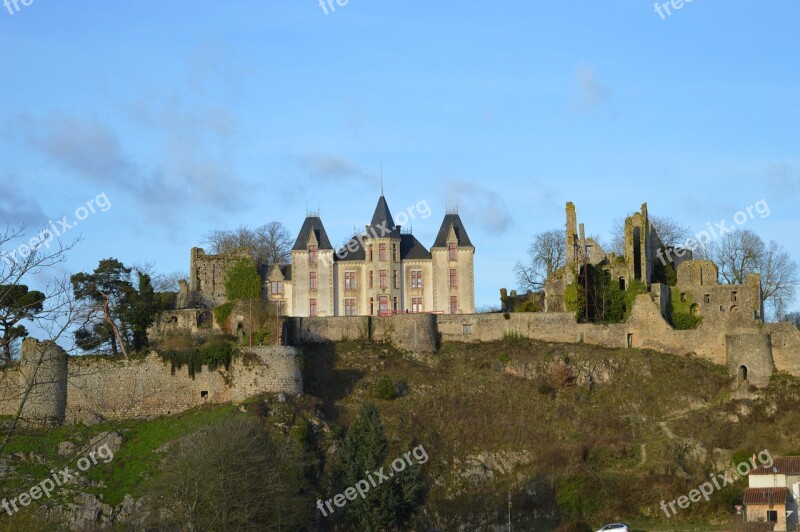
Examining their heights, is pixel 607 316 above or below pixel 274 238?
below

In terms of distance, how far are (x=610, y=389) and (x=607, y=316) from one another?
6.21 m

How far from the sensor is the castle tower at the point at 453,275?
60.5 m

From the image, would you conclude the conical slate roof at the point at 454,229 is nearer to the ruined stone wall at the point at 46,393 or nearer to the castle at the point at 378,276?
the castle at the point at 378,276

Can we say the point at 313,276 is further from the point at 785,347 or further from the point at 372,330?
the point at 785,347

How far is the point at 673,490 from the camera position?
151ft

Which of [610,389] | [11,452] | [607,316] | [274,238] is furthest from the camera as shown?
[274,238]

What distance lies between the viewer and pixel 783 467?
45281 millimetres

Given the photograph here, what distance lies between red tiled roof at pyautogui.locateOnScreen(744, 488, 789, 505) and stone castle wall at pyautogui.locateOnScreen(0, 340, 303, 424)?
61.8ft

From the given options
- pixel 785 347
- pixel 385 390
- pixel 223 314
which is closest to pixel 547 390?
pixel 385 390

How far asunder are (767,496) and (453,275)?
71.5 feet

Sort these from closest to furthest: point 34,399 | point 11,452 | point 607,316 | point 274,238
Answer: point 11,452, point 34,399, point 607,316, point 274,238

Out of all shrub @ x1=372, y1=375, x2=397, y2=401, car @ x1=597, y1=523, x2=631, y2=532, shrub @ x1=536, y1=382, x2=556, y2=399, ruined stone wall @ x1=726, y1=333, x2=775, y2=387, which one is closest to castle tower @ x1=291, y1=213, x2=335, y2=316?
shrub @ x1=372, y1=375, x2=397, y2=401

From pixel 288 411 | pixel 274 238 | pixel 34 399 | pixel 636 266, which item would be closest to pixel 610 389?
pixel 636 266

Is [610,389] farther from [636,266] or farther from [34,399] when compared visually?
[34,399]
